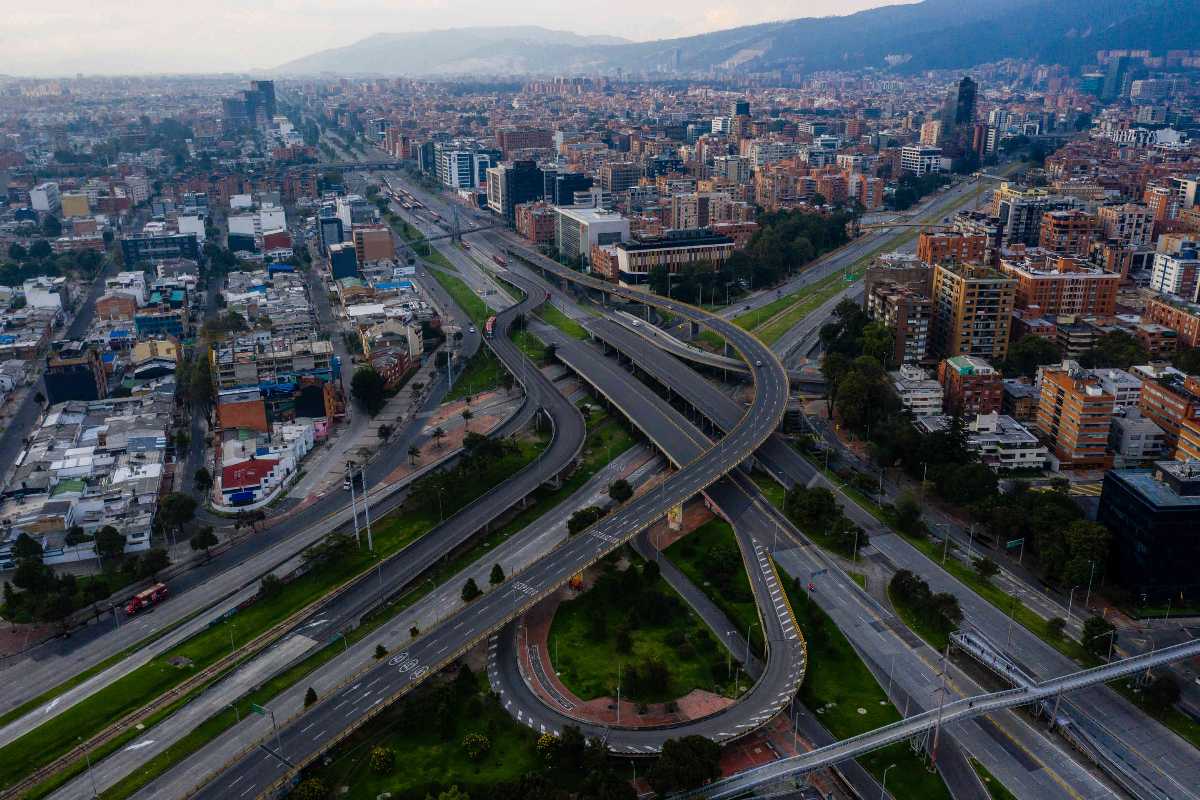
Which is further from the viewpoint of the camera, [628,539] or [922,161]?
[922,161]

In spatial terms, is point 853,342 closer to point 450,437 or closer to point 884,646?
point 450,437

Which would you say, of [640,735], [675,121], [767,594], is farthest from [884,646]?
[675,121]

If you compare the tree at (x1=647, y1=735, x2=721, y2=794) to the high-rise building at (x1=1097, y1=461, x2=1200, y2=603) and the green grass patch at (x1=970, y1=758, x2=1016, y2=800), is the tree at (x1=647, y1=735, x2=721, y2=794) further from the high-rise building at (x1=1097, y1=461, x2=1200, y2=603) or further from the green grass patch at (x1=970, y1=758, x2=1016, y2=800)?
the high-rise building at (x1=1097, y1=461, x2=1200, y2=603)

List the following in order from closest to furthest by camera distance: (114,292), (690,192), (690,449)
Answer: (690,449), (114,292), (690,192)

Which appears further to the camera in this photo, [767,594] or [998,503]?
[998,503]

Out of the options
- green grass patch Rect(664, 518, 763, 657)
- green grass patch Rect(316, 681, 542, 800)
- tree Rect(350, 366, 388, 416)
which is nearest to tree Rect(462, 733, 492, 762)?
green grass patch Rect(316, 681, 542, 800)

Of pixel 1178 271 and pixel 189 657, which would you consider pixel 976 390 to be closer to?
pixel 1178 271

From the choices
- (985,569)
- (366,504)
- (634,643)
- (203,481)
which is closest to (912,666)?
(985,569)
